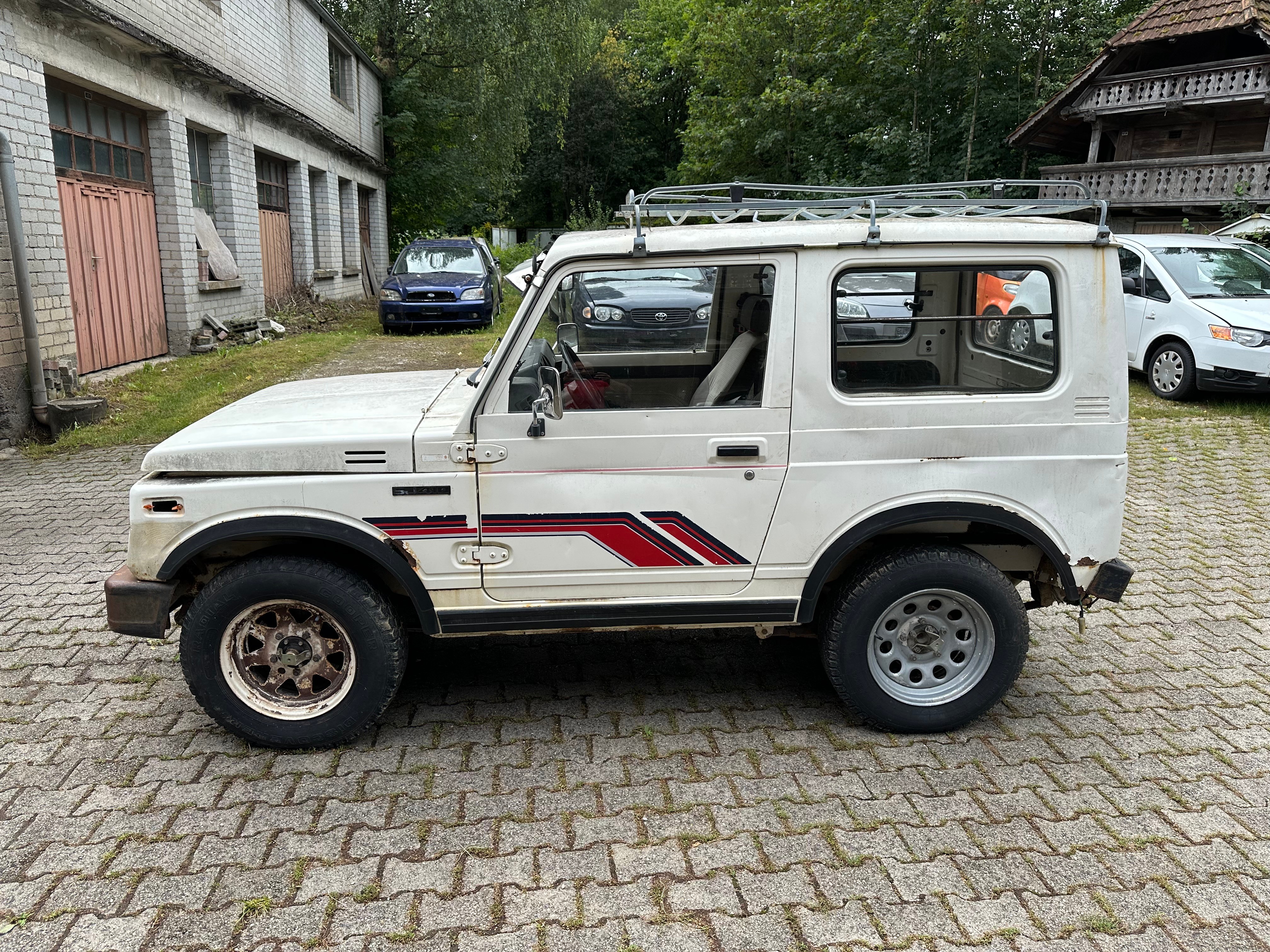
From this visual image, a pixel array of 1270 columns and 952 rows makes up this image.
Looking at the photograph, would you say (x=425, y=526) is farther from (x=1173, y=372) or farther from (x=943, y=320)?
(x=1173, y=372)

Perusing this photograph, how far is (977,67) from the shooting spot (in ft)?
81.6

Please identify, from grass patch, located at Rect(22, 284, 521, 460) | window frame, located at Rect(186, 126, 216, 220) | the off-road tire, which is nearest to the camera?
grass patch, located at Rect(22, 284, 521, 460)

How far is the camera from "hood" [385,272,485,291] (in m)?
17.0

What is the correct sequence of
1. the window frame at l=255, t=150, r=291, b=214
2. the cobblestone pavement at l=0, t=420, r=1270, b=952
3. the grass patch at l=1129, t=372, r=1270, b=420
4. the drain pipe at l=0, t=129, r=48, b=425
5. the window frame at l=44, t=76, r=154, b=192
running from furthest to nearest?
the window frame at l=255, t=150, r=291, b=214 → the window frame at l=44, t=76, r=154, b=192 → the grass patch at l=1129, t=372, r=1270, b=420 → the drain pipe at l=0, t=129, r=48, b=425 → the cobblestone pavement at l=0, t=420, r=1270, b=952

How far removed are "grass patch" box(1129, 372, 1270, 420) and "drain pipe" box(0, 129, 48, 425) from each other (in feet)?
36.4

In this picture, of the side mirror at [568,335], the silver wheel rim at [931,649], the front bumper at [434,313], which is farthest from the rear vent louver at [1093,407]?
the front bumper at [434,313]

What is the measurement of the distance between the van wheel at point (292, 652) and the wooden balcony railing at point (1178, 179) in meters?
18.7

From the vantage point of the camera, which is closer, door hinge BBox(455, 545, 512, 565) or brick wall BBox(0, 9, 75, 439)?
door hinge BBox(455, 545, 512, 565)

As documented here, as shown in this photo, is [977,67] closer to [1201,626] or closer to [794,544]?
[1201,626]

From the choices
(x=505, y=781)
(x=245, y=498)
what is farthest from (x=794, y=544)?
(x=245, y=498)

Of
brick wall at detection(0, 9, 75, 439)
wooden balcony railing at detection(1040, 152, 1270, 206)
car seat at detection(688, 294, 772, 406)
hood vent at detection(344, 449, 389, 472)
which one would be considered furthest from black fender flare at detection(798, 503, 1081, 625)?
wooden balcony railing at detection(1040, 152, 1270, 206)

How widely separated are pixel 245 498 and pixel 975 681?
2.93 m

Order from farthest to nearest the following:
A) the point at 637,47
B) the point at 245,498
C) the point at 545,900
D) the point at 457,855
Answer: the point at 637,47, the point at 245,498, the point at 457,855, the point at 545,900

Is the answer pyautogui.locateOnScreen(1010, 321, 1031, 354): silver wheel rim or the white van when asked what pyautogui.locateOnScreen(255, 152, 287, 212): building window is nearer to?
the white van
